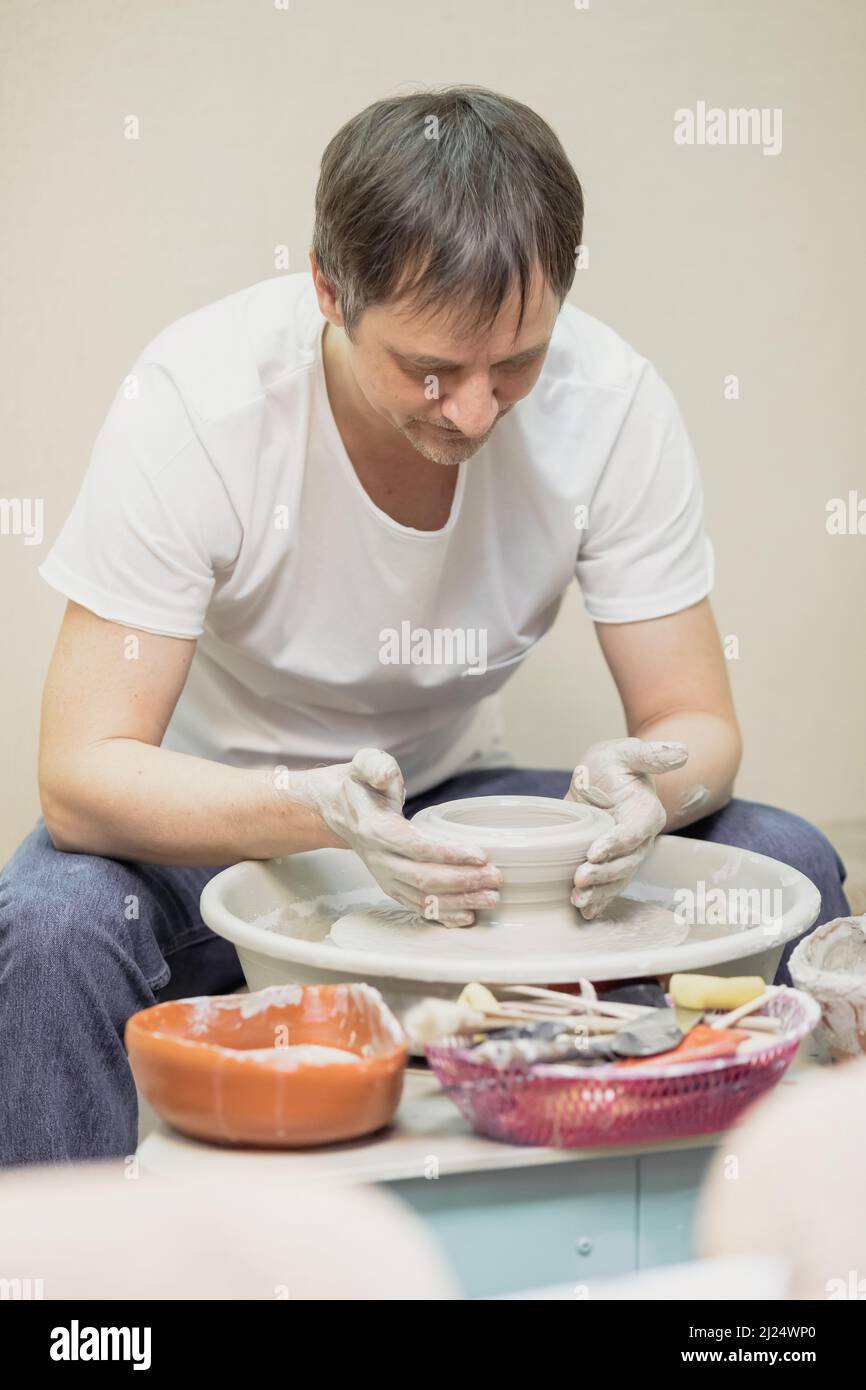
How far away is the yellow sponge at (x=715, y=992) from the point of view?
0.97 meters

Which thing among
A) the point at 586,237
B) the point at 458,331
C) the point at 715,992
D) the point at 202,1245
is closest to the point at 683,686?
the point at 458,331

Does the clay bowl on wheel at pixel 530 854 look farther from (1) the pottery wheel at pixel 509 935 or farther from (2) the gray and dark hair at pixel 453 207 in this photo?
(2) the gray and dark hair at pixel 453 207

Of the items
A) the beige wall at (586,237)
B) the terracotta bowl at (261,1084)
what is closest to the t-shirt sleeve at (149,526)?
the terracotta bowl at (261,1084)

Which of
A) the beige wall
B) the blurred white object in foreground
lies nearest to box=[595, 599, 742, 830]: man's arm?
the blurred white object in foreground

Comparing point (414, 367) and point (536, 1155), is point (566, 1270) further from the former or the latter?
point (414, 367)

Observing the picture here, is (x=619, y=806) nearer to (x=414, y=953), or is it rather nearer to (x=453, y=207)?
(x=414, y=953)

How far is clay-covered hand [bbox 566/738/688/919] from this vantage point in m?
1.22

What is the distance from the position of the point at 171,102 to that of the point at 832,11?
1.24 m

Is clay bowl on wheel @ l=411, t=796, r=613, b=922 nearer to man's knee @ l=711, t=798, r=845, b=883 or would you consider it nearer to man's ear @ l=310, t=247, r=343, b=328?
man's knee @ l=711, t=798, r=845, b=883

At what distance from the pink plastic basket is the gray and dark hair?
684 mm

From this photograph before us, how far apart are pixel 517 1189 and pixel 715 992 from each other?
0.69 feet

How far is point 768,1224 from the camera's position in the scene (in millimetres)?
813

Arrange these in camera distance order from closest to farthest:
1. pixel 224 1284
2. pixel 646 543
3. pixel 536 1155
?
pixel 224 1284, pixel 536 1155, pixel 646 543
